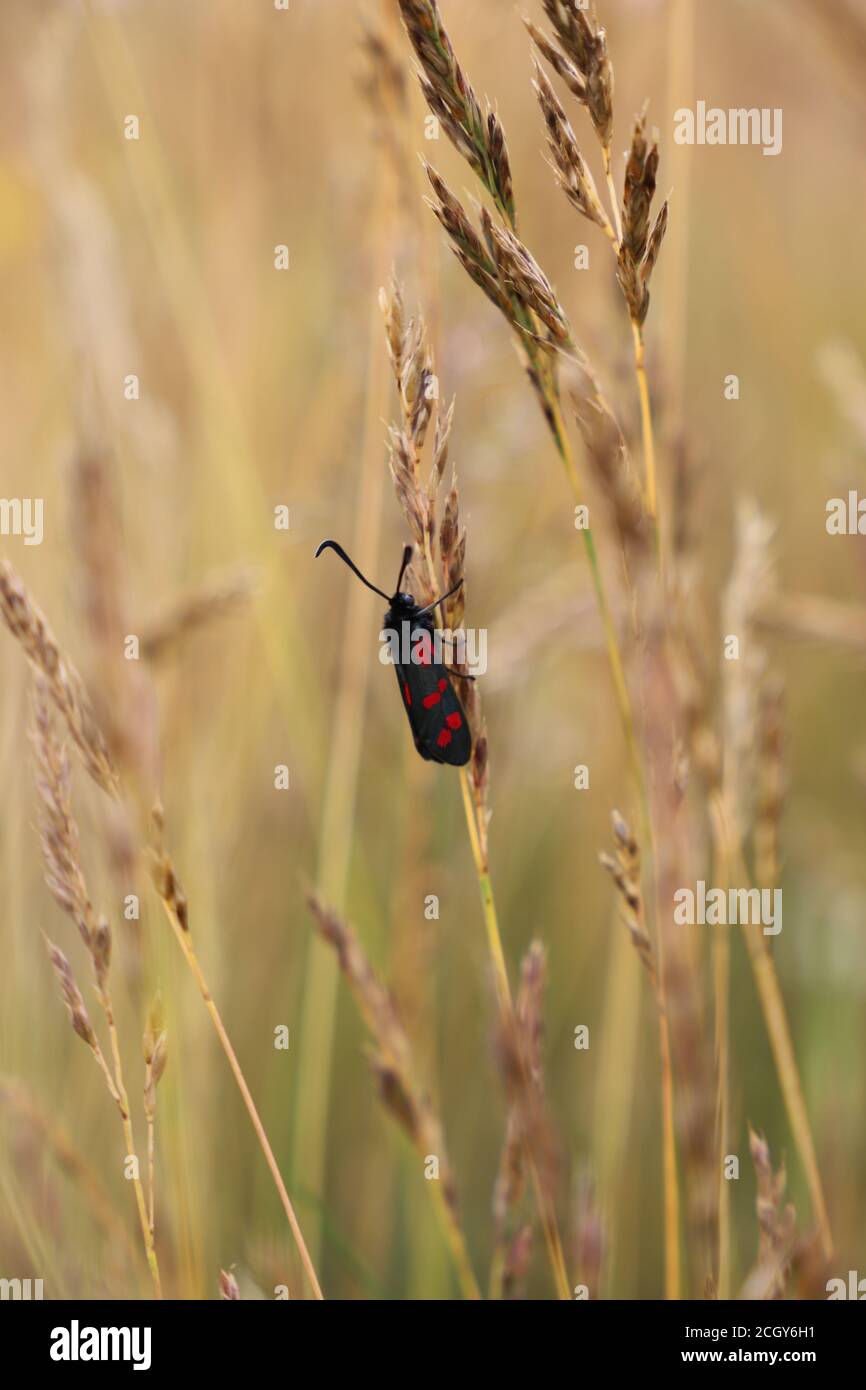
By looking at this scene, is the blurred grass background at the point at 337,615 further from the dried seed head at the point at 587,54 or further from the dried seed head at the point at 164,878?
the dried seed head at the point at 587,54

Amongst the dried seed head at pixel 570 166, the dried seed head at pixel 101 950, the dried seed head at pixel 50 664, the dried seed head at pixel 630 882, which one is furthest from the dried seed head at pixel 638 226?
the dried seed head at pixel 101 950

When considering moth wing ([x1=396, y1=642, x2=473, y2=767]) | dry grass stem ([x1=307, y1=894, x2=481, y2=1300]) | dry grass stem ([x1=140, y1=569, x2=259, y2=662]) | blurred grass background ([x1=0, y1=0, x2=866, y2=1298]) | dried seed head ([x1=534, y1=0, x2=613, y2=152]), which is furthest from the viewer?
blurred grass background ([x1=0, y1=0, x2=866, y2=1298])

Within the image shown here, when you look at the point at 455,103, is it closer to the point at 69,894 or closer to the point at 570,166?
the point at 570,166

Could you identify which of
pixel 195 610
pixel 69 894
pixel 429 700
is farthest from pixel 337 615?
pixel 69 894

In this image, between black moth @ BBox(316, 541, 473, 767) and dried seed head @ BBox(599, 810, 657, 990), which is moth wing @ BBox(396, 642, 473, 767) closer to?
black moth @ BBox(316, 541, 473, 767)

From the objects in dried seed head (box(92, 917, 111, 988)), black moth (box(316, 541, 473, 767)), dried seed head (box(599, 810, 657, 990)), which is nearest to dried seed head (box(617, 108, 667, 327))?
black moth (box(316, 541, 473, 767))
